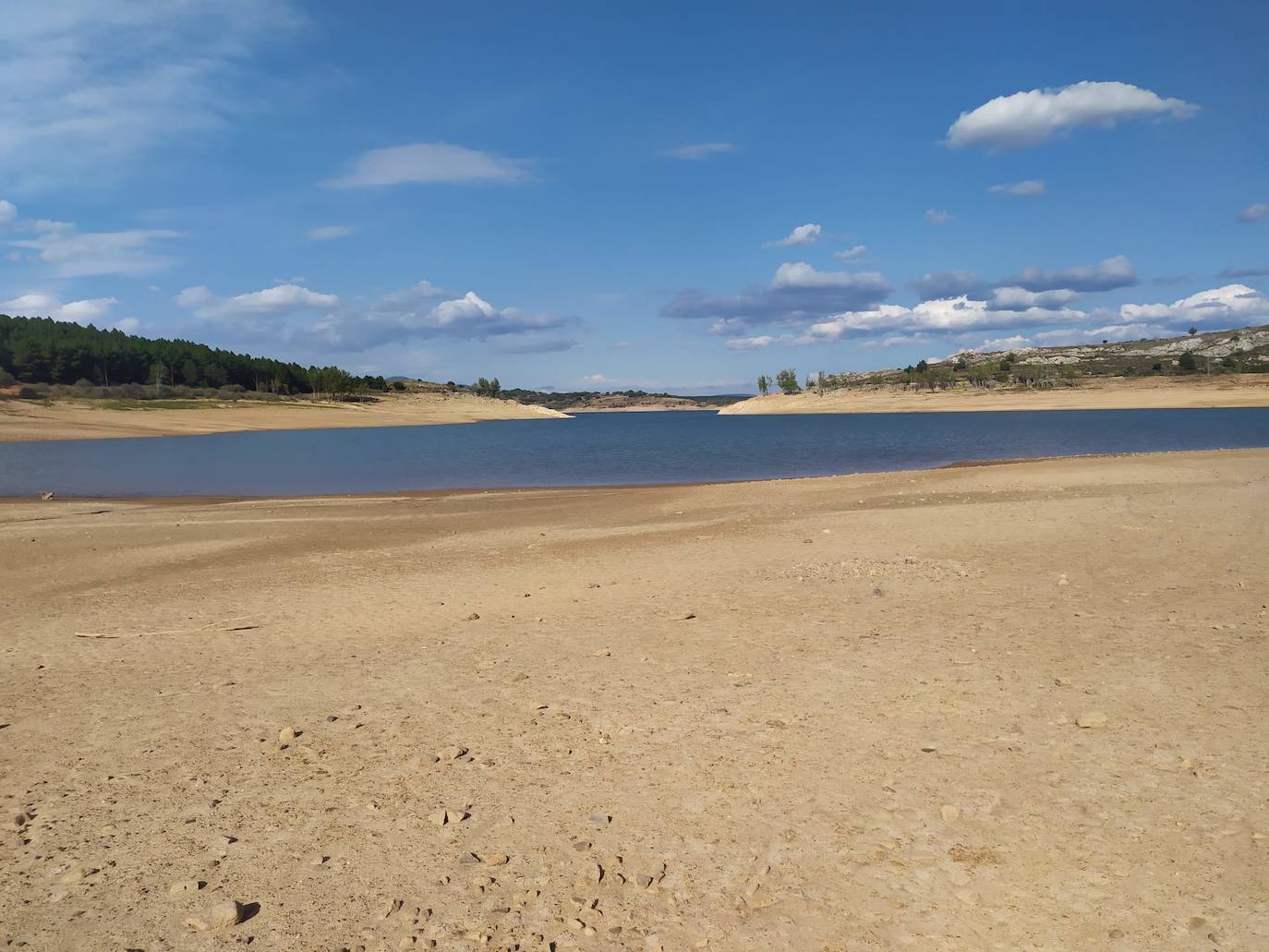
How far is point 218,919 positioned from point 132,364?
12493cm

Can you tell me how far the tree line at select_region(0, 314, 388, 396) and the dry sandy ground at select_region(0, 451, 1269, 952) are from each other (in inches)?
4120

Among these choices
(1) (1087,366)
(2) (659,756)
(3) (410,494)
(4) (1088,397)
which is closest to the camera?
(2) (659,756)

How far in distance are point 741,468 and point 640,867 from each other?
34565mm

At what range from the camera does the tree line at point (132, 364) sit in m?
95.3

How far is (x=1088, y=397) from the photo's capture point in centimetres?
10350

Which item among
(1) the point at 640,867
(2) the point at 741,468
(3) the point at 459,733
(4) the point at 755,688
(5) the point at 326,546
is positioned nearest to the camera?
(1) the point at 640,867

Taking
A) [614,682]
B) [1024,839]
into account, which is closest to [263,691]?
[614,682]

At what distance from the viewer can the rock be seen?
3613 mm

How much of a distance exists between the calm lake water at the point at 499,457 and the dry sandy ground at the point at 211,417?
185 inches

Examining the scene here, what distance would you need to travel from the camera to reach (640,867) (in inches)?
156

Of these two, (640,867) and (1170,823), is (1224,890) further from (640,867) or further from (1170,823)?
(640,867)

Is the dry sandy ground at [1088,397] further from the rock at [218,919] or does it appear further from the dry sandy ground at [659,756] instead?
the rock at [218,919]

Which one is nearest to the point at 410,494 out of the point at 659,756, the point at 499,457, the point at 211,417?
the point at 499,457

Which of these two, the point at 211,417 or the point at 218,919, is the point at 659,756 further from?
the point at 211,417
